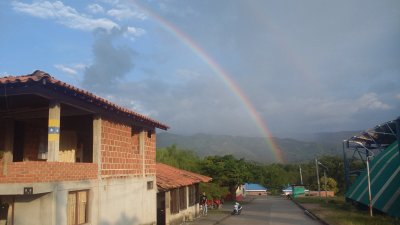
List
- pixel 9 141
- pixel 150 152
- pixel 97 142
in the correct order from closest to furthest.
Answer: pixel 9 141
pixel 97 142
pixel 150 152

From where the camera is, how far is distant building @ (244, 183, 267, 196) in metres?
91.2

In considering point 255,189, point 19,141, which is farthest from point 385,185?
point 255,189

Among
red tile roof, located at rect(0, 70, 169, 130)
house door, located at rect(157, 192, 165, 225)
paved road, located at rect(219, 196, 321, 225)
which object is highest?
red tile roof, located at rect(0, 70, 169, 130)

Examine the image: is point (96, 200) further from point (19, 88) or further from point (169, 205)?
point (169, 205)

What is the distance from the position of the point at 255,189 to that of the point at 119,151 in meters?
82.0

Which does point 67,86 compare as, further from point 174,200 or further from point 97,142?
point 174,200

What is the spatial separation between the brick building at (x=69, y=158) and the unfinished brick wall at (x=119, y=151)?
34 millimetres

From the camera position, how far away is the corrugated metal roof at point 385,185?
2679 cm

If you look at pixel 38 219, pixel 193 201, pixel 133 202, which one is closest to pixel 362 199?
pixel 193 201

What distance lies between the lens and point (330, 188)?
258 ft

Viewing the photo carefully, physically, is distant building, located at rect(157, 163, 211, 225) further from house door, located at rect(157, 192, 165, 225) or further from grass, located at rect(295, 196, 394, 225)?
grass, located at rect(295, 196, 394, 225)

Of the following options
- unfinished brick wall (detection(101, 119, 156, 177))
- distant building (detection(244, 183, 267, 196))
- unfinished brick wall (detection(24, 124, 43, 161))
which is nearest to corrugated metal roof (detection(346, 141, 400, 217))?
unfinished brick wall (detection(101, 119, 156, 177))

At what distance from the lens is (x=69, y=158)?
50.8 ft

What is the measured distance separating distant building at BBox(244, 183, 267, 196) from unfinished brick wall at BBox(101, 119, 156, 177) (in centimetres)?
7403
